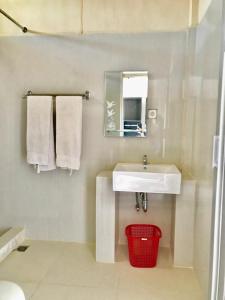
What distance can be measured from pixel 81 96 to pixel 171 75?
0.90 metres

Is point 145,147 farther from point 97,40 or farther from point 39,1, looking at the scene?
point 39,1

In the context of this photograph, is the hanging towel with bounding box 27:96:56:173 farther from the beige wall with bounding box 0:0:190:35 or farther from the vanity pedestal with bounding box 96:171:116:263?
the beige wall with bounding box 0:0:190:35

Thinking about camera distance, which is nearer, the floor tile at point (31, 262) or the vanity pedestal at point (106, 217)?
the floor tile at point (31, 262)

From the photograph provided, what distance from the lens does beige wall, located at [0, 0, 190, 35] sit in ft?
8.49

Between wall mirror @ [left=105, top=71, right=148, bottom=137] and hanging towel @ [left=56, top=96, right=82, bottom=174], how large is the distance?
0.30m

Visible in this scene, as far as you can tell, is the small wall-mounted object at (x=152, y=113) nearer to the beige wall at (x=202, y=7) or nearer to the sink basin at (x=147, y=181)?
the sink basin at (x=147, y=181)

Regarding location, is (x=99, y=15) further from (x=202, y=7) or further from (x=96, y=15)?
(x=202, y=7)

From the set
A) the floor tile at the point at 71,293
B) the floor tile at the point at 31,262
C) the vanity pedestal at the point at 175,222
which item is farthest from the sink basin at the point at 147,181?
the floor tile at the point at 31,262

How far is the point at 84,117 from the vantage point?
276 centimetres

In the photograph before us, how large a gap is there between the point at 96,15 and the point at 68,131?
117cm

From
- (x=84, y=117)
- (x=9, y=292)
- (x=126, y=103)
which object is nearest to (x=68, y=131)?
(x=84, y=117)

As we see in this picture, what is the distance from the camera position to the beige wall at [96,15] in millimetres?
2588

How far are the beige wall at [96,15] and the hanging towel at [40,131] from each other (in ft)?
2.46

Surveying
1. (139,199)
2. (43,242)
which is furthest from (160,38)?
(43,242)
